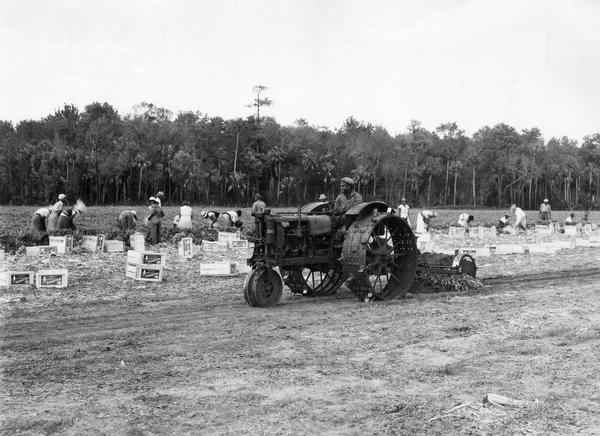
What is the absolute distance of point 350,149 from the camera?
6975cm

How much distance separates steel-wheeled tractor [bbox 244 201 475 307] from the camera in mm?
9281

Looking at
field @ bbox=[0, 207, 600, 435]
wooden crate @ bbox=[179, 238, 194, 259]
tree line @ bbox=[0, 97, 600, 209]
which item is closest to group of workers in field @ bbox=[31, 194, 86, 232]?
wooden crate @ bbox=[179, 238, 194, 259]

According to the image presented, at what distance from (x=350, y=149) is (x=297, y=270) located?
60.2m

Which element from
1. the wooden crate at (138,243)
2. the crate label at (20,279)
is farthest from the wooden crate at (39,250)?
the crate label at (20,279)

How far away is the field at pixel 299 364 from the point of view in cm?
453

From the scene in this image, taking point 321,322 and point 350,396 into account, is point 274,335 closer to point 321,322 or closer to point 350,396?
point 321,322

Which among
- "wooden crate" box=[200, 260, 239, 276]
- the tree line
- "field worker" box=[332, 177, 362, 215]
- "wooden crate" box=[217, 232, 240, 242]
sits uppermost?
the tree line

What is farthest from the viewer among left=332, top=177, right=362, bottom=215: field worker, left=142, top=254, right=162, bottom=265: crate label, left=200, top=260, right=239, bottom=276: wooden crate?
left=200, top=260, right=239, bottom=276: wooden crate

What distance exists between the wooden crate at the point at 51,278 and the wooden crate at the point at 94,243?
416 cm

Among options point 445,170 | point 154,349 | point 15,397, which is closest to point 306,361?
point 154,349

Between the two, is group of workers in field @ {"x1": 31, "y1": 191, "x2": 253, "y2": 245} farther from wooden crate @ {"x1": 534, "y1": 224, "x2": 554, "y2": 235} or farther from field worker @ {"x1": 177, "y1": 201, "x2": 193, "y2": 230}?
wooden crate @ {"x1": 534, "y1": 224, "x2": 554, "y2": 235}

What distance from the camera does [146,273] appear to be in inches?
481

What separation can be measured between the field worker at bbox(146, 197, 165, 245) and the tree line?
34679 millimetres

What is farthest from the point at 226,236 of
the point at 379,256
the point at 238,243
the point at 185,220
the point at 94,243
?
the point at 379,256
